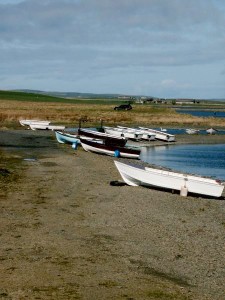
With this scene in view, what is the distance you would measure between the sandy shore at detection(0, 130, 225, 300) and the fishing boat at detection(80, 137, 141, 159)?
15979 millimetres

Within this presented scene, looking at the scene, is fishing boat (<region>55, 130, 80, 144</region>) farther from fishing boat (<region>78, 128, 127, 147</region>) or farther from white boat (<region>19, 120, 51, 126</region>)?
white boat (<region>19, 120, 51, 126</region>)

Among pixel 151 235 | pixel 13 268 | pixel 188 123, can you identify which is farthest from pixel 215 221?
pixel 188 123

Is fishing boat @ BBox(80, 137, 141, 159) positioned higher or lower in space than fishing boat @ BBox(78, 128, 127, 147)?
lower

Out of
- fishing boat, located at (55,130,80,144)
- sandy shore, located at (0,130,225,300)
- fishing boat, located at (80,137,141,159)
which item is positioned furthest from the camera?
fishing boat, located at (55,130,80,144)

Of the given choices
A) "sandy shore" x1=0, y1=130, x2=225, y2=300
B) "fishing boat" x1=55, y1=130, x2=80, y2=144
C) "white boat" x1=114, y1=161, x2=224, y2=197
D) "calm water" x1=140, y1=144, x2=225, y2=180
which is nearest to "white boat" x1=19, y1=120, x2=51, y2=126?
"fishing boat" x1=55, y1=130, x2=80, y2=144

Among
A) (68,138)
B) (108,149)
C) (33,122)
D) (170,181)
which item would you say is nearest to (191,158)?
(108,149)

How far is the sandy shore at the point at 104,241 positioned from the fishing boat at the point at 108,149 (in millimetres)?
15979

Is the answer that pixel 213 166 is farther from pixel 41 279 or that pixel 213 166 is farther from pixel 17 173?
pixel 41 279

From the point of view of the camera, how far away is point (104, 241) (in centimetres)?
1959

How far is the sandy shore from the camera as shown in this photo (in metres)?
14.5

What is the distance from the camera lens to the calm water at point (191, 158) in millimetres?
46487

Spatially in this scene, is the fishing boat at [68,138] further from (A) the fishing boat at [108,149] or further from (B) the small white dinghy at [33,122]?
(B) the small white dinghy at [33,122]

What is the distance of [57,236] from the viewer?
65.5 ft

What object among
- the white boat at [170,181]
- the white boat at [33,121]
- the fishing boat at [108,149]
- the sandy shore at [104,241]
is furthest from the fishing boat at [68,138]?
the white boat at [170,181]
